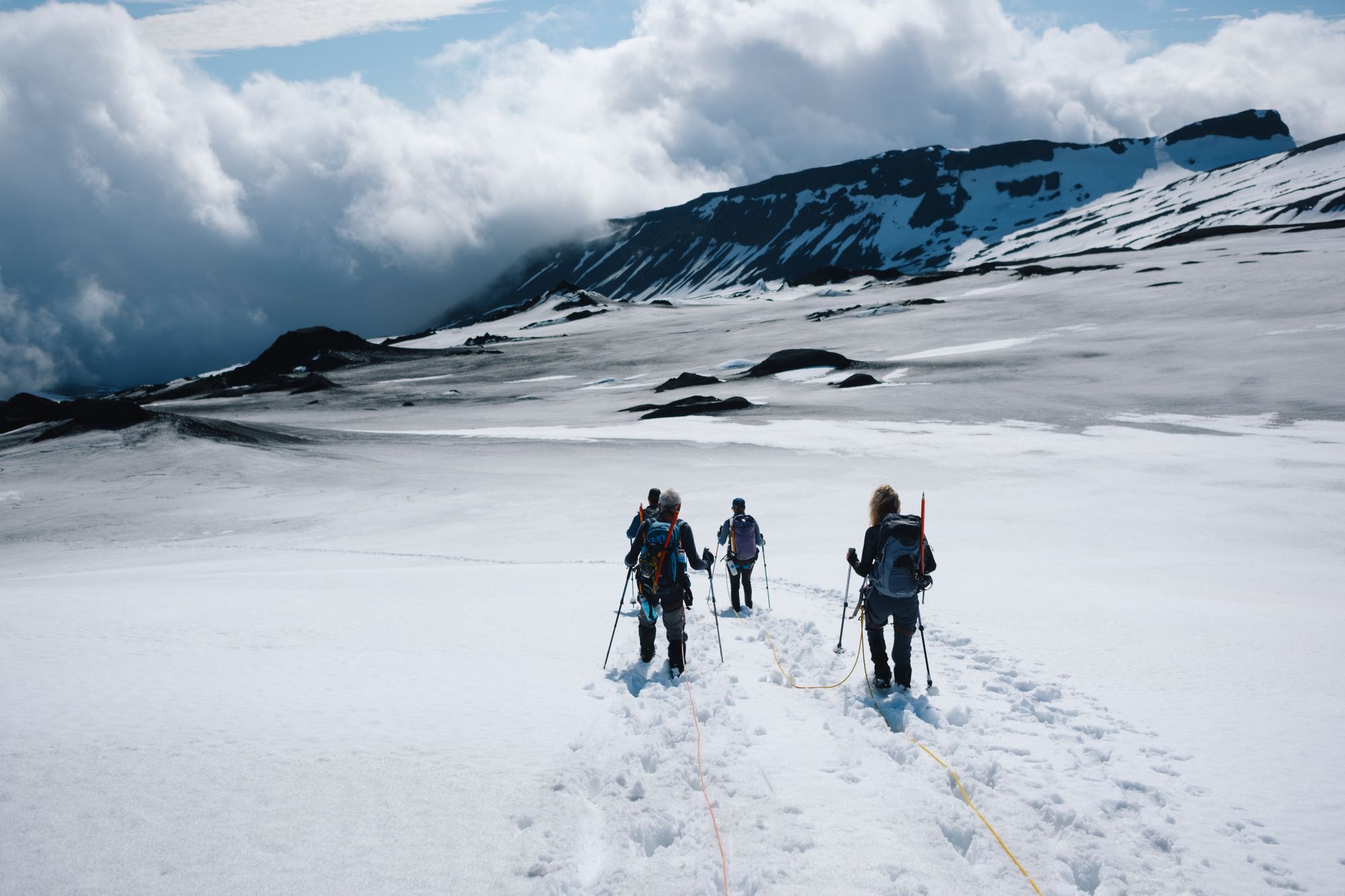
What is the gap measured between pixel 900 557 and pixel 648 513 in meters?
3.38

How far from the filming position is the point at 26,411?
60000mm

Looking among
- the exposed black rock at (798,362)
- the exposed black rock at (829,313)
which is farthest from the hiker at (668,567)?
the exposed black rock at (829,313)

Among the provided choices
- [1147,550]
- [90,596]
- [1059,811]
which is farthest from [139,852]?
[1147,550]

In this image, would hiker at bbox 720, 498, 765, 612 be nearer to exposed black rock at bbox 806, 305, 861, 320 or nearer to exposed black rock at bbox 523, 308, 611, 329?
exposed black rock at bbox 806, 305, 861, 320

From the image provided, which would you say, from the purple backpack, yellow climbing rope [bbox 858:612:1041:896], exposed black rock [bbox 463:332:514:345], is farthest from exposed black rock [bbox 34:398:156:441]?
exposed black rock [bbox 463:332:514:345]

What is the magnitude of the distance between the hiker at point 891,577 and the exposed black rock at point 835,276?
161662mm

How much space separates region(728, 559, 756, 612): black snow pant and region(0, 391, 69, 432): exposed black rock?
1780 inches

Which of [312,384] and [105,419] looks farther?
[312,384]

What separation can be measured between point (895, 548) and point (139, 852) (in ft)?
21.3

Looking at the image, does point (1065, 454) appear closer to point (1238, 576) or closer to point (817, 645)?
point (1238, 576)

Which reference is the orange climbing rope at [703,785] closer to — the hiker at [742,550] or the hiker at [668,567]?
the hiker at [668,567]

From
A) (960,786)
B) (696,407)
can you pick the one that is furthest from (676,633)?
(696,407)

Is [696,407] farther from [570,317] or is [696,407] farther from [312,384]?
[570,317]

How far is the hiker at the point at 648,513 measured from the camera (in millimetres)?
9352
